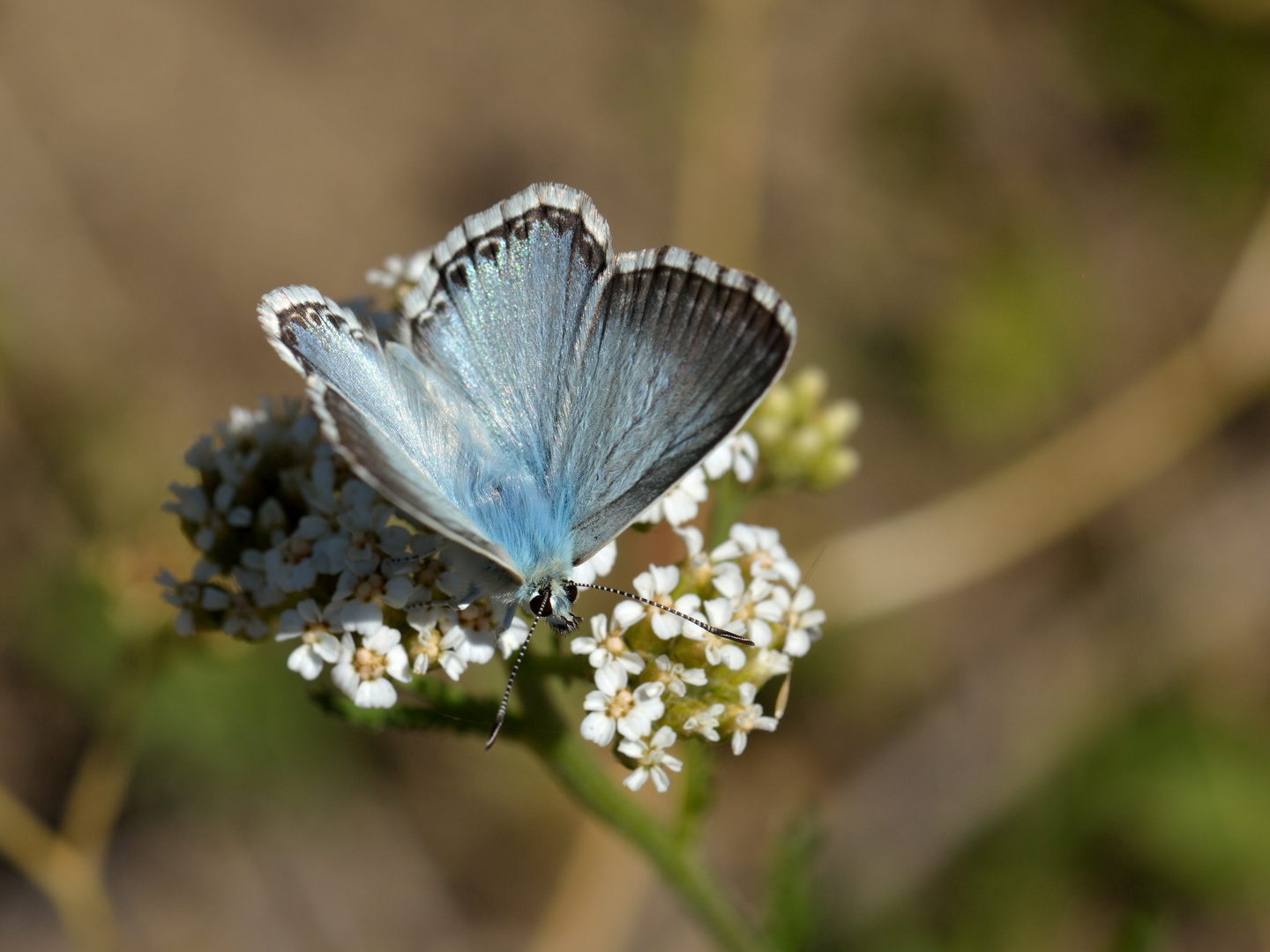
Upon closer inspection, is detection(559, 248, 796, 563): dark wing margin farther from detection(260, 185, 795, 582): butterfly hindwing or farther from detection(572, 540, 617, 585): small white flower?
detection(572, 540, 617, 585): small white flower

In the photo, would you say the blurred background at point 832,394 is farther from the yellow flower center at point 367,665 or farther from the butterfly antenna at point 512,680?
the yellow flower center at point 367,665

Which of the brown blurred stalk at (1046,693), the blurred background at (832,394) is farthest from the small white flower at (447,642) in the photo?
the brown blurred stalk at (1046,693)

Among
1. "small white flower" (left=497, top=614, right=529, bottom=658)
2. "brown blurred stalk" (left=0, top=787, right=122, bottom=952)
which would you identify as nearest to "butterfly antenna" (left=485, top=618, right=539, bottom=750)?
"small white flower" (left=497, top=614, right=529, bottom=658)

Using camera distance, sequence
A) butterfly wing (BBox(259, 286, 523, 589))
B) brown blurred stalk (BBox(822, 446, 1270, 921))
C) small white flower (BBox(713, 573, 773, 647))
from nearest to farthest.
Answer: butterfly wing (BBox(259, 286, 523, 589))
small white flower (BBox(713, 573, 773, 647))
brown blurred stalk (BBox(822, 446, 1270, 921))

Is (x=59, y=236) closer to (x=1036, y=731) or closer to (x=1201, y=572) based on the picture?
(x=1036, y=731)

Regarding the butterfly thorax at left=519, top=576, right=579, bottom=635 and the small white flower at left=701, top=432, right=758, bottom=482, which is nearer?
the butterfly thorax at left=519, top=576, right=579, bottom=635

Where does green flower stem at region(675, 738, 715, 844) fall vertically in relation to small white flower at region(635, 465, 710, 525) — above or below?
below

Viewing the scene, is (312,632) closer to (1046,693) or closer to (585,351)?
(585,351)
